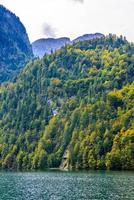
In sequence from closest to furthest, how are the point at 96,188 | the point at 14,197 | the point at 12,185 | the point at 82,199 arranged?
the point at 82,199
the point at 14,197
the point at 96,188
the point at 12,185

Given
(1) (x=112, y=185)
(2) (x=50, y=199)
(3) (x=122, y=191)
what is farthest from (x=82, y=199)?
(1) (x=112, y=185)

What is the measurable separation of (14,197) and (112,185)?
1272 inches

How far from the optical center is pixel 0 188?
12725 centimetres

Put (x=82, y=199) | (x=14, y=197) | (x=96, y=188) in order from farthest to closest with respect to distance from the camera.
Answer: (x=96, y=188) → (x=14, y=197) → (x=82, y=199)

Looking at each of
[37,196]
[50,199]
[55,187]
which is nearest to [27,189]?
[55,187]

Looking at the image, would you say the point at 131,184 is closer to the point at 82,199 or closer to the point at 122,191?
the point at 122,191

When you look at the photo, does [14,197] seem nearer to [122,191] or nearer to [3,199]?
[3,199]

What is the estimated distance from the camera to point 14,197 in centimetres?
10538

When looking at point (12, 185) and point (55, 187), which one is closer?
point (55, 187)

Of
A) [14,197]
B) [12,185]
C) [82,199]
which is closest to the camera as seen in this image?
[82,199]

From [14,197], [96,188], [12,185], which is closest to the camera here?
[14,197]

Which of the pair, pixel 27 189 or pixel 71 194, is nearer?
pixel 71 194

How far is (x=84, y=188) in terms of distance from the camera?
121 metres

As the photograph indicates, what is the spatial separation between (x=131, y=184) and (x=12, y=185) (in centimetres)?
3624
